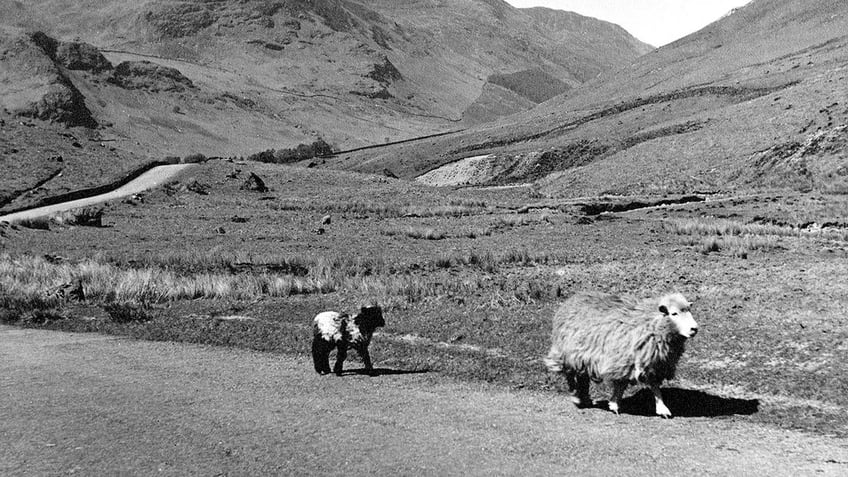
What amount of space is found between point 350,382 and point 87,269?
55.0 feet

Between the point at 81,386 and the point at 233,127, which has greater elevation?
the point at 233,127

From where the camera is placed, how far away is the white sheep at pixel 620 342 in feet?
30.6

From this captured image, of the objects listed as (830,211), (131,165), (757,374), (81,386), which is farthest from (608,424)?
(131,165)

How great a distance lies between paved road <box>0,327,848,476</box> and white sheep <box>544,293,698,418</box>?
49 cm

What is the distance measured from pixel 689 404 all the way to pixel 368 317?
18.1 ft

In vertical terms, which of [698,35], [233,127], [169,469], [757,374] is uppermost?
[698,35]

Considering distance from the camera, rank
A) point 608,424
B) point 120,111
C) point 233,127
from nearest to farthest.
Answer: point 608,424, point 120,111, point 233,127

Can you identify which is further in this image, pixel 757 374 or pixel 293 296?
pixel 293 296

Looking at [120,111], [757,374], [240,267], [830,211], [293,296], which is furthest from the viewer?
[120,111]

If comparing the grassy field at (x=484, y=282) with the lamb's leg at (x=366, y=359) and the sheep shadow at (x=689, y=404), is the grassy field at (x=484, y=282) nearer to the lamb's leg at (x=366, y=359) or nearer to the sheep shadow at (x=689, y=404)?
the sheep shadow at (x=689, y=404)

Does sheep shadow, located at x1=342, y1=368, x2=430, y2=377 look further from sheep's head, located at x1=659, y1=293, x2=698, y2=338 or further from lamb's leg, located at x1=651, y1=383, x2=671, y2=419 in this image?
sheep's head, located at x1=659, y1=293, x2=698, y2=338

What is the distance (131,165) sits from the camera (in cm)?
7144

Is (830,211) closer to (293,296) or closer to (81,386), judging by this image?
(293,296)

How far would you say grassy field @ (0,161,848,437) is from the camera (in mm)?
11414
